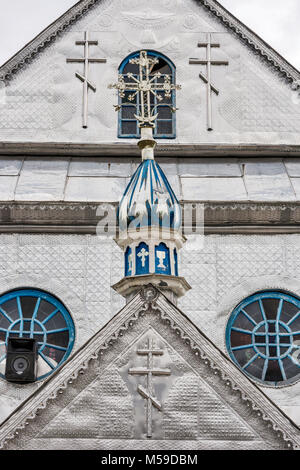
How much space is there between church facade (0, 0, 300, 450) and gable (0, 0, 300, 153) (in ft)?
0.11

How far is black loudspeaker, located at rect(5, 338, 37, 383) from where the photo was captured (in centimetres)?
2173

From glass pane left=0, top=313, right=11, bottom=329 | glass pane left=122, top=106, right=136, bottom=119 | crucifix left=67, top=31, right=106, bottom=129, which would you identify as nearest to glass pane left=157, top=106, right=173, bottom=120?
glass pane left=122, top=106, right=136, bottom=119

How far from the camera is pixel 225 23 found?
2722 centimetres

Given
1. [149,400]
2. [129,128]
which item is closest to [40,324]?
[129,128]

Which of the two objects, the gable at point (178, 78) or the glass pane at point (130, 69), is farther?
the glass pane at point (130, 69)

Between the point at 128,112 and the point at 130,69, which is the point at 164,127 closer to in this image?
the point at 128,112

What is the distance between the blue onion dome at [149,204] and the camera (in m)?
18.7

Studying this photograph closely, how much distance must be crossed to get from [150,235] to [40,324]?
15.0 feet

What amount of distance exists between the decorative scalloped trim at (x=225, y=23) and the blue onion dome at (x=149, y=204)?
27.4 feet

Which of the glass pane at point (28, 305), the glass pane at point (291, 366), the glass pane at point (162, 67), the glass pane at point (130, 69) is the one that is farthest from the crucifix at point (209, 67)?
the glass pane at point (291, 366)

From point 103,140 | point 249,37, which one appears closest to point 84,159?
point 103,140

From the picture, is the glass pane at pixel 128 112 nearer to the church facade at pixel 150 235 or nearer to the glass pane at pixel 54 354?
the church facade at pixel 150 235

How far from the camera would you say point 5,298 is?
2272 cm

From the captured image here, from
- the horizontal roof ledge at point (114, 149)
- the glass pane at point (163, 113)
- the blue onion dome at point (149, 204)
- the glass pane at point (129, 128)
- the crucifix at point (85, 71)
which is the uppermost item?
the crucifix at point (85, 71)
